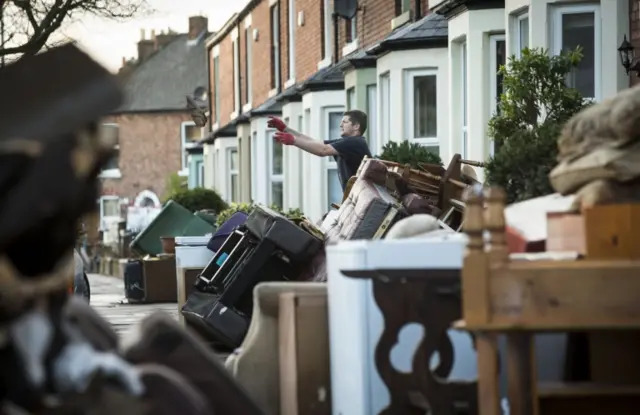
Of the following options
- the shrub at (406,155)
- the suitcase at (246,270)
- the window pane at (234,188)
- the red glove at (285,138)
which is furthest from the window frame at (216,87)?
the suitcase at (246,270)

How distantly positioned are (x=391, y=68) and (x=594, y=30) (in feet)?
22.5

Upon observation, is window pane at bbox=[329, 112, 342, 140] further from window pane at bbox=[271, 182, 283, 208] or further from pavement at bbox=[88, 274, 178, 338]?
window pane at bbox=[271, 182, 283, 208]

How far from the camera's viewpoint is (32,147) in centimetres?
385

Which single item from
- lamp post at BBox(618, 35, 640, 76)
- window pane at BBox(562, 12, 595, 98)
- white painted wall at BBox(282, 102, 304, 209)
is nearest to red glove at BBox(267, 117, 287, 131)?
lamp post at BBox(618, 35, 640, 76)

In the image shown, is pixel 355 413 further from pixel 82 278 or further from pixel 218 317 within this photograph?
pixel 82 278

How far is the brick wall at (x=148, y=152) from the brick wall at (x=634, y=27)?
224ft

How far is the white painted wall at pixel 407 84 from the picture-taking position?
23.0 meters

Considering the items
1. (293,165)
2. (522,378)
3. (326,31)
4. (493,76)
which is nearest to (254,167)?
(293,165)

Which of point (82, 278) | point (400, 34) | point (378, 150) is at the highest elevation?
point (400, 34)

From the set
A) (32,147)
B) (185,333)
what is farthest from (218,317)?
(32,147)

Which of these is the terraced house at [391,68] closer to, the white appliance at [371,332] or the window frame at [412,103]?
the window frame at [412,103]

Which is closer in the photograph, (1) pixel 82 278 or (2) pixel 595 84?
(2) pixel 595 84

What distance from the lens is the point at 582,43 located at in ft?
58.7

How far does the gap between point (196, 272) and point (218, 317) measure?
3.95 meters
